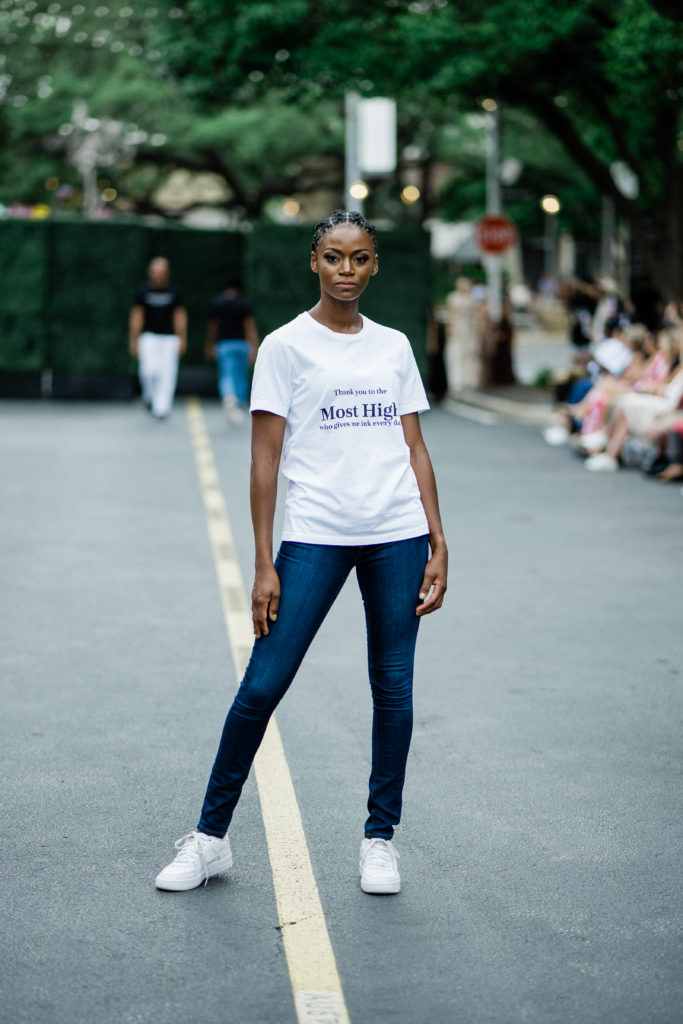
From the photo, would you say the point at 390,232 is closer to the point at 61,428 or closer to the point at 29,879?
the point at 61,428

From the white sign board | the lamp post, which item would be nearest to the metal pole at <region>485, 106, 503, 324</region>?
the lamp post

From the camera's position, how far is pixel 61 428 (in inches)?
758

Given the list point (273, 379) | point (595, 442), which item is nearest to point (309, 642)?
point (273, 379)

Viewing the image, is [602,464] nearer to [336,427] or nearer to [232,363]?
[232,363]

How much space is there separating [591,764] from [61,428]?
48.0 ft

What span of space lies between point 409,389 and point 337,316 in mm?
285

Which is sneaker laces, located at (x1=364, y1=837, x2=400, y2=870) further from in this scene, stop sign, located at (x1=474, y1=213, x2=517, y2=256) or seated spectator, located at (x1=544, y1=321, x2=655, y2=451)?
stop sign, located at (x1=474, y1=213, x2=517, y2=256)

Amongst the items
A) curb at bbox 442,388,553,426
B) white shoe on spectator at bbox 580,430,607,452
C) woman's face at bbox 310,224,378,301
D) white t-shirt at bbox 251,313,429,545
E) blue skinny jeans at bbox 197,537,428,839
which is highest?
woman's face at bbox 310,224,378,301

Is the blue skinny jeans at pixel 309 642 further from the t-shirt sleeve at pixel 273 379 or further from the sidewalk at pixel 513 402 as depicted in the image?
the sidewalk at pixel 513 402

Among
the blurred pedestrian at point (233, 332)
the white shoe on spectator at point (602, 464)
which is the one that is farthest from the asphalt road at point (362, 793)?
Result: the blurred pedestrian at point (233, 332)

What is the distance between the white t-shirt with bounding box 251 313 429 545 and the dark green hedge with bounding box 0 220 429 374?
20.2m

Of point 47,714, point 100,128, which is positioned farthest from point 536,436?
point 100,128

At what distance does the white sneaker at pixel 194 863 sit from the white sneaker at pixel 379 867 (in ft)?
1.24

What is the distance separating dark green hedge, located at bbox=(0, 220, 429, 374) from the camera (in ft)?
79.7
